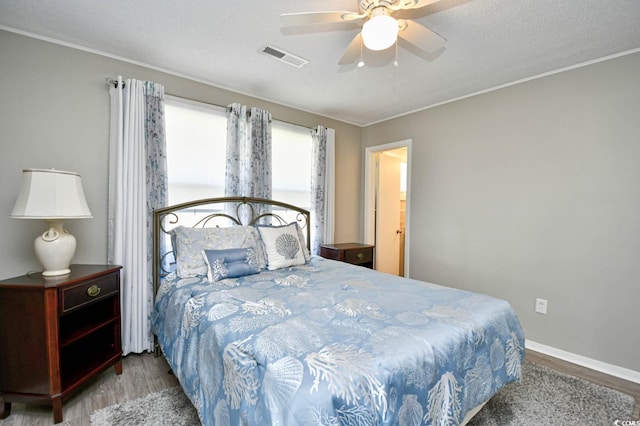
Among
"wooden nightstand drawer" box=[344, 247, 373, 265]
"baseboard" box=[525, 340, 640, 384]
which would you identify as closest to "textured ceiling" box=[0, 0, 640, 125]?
"wooden nightstand drawer" box=[344, 247, 373, 265]

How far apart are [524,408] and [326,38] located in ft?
9.70

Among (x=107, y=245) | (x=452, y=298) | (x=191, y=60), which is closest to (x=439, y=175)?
(x=452, y=298)

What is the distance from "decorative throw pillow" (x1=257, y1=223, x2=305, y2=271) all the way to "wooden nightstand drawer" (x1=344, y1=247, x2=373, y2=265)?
0.91m

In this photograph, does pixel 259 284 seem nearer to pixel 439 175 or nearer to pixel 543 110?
pixel 439 175

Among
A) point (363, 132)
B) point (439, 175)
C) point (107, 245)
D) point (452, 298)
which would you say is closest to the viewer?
point (452, 298)

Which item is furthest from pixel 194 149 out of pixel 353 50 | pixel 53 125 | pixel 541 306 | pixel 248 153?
pixel 541 306

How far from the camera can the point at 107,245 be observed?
2.46m

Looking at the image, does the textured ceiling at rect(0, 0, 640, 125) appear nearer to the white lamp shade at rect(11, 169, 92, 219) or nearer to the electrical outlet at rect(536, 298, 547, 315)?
the white lamp shade at rect(11, 169, 92, 219)

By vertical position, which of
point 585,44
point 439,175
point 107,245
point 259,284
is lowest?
point 259,284

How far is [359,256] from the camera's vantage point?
12.3 ft

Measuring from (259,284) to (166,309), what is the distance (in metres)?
0.72

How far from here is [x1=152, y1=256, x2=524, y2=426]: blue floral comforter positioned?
39.8 inches

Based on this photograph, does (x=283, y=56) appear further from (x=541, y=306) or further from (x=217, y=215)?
(x=541, y=306)

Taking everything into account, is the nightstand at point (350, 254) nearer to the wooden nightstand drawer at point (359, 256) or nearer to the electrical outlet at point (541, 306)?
the wooden nightstand drawer at point (359, 256)
